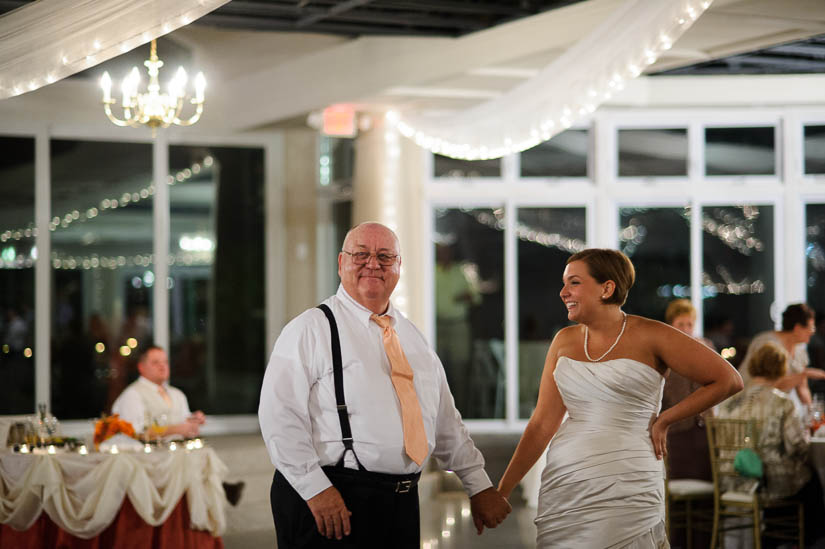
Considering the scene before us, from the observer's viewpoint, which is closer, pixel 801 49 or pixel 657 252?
pixel 801 49

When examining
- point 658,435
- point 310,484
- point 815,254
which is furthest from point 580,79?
point 815,254

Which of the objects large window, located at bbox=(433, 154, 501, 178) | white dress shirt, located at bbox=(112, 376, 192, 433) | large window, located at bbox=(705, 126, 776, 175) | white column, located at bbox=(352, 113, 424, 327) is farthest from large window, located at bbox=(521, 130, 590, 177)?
white dress shirt, located at bbox=(112, 376, 192, 433)

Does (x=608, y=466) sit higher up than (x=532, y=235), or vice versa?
(x=532, y=235)

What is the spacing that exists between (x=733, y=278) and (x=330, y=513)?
830 cm

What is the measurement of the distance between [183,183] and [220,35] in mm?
1751

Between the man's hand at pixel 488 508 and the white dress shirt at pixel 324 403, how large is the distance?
1.11ft

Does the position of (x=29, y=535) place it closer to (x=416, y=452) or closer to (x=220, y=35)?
(x=416, y=452)

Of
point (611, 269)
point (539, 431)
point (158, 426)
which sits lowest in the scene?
point (158, 426)

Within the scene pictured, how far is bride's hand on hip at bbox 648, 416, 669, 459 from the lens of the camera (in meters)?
3.61

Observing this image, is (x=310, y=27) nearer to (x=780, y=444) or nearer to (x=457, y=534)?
(x=457, y=534)

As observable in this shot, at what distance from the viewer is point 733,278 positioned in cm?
1055

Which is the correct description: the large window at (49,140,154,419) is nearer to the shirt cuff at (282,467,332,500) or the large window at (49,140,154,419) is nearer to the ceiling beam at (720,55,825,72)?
the ceiling beam at (720,55,825,72)

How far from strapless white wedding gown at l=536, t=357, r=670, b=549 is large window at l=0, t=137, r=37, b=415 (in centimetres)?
761

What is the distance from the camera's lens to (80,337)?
1016 centimetres
